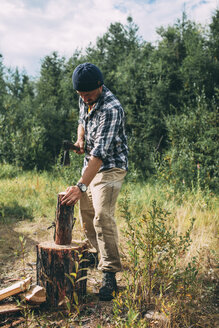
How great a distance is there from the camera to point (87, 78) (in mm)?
2707

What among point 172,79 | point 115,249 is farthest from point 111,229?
point 172,79

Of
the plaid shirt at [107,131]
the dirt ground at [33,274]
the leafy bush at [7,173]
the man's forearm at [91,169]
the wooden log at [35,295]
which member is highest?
the plaid shirt at [107,131]

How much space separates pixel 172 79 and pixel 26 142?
655cm

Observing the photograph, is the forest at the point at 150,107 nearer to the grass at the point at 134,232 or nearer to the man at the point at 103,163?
the grass at the point at 134,232

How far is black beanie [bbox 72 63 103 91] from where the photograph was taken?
2.71 m

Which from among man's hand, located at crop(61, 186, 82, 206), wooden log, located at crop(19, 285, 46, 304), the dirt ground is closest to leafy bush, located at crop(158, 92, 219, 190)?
the dirt ground

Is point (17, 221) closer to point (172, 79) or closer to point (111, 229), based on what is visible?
point (111, 229)

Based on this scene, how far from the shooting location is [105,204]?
9.32 feet

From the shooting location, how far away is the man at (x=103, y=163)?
2.68 metres

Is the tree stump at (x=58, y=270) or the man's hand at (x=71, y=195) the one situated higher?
the man's hand at (x=71, y=195)

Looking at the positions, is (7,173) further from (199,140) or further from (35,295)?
(35,295)

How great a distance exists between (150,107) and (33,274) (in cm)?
979

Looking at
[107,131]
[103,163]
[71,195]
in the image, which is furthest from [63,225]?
[107,131]

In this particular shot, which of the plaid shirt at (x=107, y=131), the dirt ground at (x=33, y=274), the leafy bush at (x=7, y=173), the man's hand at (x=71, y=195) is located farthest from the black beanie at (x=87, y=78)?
the leafy bush at (x=7, y=173)
